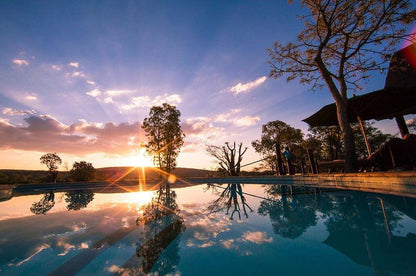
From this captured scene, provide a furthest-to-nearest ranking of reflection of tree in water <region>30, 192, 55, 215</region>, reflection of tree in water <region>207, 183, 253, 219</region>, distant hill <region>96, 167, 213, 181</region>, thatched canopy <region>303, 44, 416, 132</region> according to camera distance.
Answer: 1. distant hill <region>96, 167, 213, 181</region>
2. thatched canopy <region>303, 44, 416, 132</region>
3. reflection of tree in water <region>30, 192, 55, 215</region>
4. reflection of tree in water <region>207, 183, 253, 219</region>

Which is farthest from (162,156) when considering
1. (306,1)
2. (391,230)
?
(391,230)

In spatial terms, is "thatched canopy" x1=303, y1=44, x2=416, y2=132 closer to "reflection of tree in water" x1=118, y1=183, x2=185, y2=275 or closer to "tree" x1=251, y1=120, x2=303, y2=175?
"reflection of tree in water" x1=118, y1=183, x2=185, y2=275

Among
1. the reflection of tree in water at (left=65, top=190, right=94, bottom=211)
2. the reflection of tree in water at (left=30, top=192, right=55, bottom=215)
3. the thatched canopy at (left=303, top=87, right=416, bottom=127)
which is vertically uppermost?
the thatched canopy at (left=303, top=87, right=416, bottom=127)

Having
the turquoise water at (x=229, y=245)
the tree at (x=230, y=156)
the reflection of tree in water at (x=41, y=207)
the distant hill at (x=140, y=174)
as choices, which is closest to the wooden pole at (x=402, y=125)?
the turquoise water at (x=229, y=245)

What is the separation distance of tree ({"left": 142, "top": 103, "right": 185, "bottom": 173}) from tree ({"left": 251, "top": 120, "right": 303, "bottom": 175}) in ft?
33.1

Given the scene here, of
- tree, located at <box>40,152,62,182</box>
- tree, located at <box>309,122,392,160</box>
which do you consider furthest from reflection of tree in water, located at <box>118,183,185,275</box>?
tree, located at <box>309,122,392,160</box>

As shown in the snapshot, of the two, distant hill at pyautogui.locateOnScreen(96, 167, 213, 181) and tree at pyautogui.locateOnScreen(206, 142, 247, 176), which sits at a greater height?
tree at pyautogui.locateOnScreen(206, 142, 247, 176)

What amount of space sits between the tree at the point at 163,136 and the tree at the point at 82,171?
5.62 m

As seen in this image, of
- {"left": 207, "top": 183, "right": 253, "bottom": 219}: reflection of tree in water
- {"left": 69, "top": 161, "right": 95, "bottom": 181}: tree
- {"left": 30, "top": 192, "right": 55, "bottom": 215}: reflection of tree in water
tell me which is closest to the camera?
{"left": 207, "top": 183, "right": 253, "bottom": 219}: reflection of tree in water

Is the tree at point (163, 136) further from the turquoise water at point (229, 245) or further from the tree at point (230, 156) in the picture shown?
the turquoise water at point (229, 245)

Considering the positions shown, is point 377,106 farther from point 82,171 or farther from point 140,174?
point 140,174

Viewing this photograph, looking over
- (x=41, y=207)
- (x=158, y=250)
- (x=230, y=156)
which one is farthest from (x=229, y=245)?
(x=230, y=156)

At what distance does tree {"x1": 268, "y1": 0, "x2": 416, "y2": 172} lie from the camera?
6309 mm

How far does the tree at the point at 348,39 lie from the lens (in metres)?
6.31
